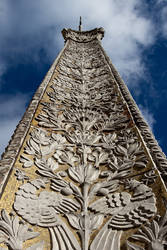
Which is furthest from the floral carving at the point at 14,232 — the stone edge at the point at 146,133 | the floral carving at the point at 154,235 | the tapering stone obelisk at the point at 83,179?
the stone edge at the point at 146,133

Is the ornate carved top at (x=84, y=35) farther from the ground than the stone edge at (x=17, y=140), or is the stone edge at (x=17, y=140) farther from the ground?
the ornate carved top at (x=84, y=35)

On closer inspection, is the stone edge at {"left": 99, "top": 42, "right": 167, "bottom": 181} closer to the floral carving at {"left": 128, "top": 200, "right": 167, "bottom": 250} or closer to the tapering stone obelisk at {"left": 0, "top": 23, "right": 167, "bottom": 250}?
the tapering stone obelisk at {"left": 0, "top": 23, "right": 167, "bottom": 250}

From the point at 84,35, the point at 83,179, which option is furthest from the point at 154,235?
the point at 84,35

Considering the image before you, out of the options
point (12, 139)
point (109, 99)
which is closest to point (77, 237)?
point (12, 139)

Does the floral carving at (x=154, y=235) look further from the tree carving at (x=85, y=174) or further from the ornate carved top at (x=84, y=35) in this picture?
the ornate carved top at (x=84, y=35)

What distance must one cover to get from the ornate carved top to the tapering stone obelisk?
3.88m

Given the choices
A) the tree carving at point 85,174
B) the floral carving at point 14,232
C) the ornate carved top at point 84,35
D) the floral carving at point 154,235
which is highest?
the ornate carved top at point 84,35

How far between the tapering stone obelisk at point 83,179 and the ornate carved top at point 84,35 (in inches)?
153

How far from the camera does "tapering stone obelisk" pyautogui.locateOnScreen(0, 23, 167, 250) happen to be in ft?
3.70

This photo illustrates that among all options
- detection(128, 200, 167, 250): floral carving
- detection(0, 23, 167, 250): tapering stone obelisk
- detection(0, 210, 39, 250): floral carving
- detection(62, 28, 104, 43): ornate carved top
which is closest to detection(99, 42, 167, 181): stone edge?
detection(0, 23, 167, 250): tapering stone obelisk

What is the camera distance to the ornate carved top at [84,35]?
243 inches

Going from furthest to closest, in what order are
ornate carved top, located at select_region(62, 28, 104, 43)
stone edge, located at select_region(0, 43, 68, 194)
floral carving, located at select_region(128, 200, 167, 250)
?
ornate carved top, located at select_region(62, 28, 104, 43) < stone edge, located at select_region(0, 43, 68, 194) < floral carving, located at select_region(128, 200, 167, 250)

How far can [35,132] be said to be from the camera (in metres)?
1.99

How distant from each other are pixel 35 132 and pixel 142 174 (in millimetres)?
902
